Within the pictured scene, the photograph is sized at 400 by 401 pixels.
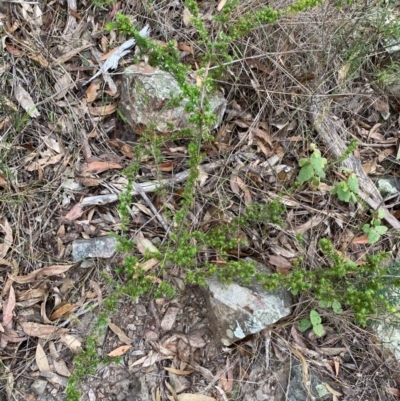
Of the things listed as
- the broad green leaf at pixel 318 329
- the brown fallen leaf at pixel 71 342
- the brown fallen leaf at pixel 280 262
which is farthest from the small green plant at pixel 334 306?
the brown fallen leaf at pixel 71 342

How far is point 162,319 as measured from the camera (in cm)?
241

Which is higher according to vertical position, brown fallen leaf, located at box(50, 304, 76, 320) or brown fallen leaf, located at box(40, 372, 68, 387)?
brown fallen leaf, located at box(50, 304, 76, 320)

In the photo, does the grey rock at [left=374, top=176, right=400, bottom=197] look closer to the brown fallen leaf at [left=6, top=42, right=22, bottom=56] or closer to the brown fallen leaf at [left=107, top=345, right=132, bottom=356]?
the brown fallen leaf at [left=107, top=345, right=132, bottom=356]

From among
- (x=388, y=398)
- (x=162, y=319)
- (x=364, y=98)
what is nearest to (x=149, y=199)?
(x=162, y=319)

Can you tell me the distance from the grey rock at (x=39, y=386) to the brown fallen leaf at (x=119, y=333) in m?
0.42

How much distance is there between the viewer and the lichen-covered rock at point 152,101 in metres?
2.55

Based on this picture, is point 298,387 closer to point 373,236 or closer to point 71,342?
point 373,236

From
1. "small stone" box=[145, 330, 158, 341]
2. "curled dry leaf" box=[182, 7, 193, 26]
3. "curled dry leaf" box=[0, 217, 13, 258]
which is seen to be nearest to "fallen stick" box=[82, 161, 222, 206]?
"curled dry leaf" box=[0, 217, 13, 258]

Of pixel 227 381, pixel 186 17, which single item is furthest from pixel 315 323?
pixel 186 17

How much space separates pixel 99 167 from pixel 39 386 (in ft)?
3.84

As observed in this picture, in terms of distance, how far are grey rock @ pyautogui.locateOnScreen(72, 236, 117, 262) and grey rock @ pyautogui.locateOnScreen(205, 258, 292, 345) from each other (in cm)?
55

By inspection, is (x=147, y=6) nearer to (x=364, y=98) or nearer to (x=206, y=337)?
(x=364, y=98)

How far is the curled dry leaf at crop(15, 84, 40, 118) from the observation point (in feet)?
8.40

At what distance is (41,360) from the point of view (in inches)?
91.7
